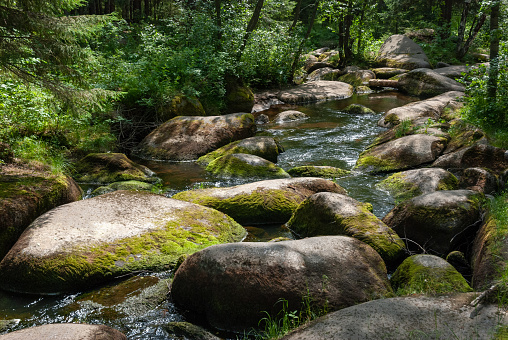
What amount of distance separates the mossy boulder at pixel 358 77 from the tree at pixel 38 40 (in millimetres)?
17481

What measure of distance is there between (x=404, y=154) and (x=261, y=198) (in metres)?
3.97

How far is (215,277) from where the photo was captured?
412 centimetres

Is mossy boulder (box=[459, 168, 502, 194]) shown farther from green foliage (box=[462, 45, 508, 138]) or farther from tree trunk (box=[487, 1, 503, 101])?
tree trunk (box=[487, 1, 503, 101])

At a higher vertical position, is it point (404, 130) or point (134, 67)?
point (134, 67)

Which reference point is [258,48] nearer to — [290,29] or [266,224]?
[290,29]

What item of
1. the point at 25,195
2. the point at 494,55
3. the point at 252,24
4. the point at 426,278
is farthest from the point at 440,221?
the point at 252,24

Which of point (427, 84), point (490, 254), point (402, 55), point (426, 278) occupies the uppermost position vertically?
point (402, 55)

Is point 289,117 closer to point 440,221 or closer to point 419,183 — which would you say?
point 419,183

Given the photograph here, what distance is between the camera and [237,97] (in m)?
15.3

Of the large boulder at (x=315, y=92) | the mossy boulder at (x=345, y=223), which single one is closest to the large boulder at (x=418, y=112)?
the large boulder at (x=315, y=92)

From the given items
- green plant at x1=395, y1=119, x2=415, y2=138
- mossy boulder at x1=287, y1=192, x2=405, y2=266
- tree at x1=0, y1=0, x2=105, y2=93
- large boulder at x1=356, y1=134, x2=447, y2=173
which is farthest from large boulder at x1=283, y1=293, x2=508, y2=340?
green plant at x1=395, y1=119, x2=415, y2=138

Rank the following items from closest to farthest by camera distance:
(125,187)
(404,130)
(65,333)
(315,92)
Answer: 1. (65,333)
2. (125,187)
3. (404,130)
4. (315,92)

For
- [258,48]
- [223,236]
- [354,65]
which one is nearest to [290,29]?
[258,48]

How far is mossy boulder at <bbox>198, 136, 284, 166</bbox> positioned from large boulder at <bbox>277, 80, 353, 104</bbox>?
8.26 metres
